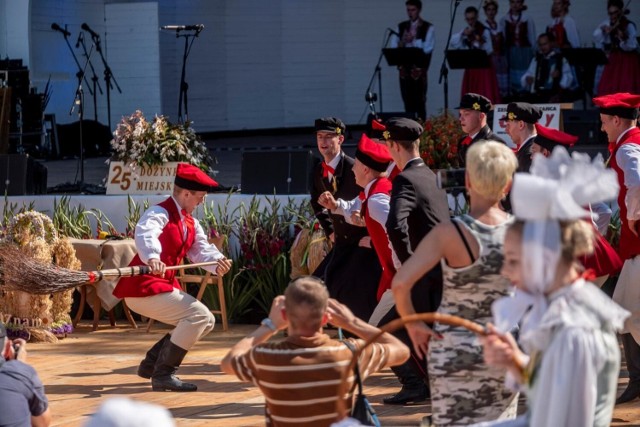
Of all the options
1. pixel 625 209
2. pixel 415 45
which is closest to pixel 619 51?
pixel 415 45

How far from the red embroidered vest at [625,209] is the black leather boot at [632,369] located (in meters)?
0.49

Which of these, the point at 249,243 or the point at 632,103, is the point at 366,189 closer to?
the point at 632,103

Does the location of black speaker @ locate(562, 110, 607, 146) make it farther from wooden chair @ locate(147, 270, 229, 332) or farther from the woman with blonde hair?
the woman with blonde hair

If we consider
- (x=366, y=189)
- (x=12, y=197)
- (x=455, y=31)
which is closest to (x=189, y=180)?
(x=366, y=189)

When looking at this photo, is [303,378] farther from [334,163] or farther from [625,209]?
[334,163]

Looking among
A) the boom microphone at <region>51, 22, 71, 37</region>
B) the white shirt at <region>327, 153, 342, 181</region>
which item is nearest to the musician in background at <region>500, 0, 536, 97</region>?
the boom microphone at <region>51, 22, 71, 37</region>

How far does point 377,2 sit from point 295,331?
1751cm

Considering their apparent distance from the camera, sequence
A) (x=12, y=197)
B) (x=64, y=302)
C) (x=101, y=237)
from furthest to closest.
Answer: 1. (x=12, y=197)
2. (x=101, y=237)
3. (x=64, y=302)

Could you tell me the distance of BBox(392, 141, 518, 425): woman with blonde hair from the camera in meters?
4.16

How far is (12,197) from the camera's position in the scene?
440 inches

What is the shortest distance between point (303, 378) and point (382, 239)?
2896 mm

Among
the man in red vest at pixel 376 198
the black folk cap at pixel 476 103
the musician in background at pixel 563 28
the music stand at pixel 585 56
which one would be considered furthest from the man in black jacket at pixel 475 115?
the musician in background at pixel 563 28

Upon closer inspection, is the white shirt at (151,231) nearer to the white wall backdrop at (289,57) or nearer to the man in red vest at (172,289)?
the man in red vest at (172,289)

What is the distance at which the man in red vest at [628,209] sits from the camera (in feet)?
21.5
